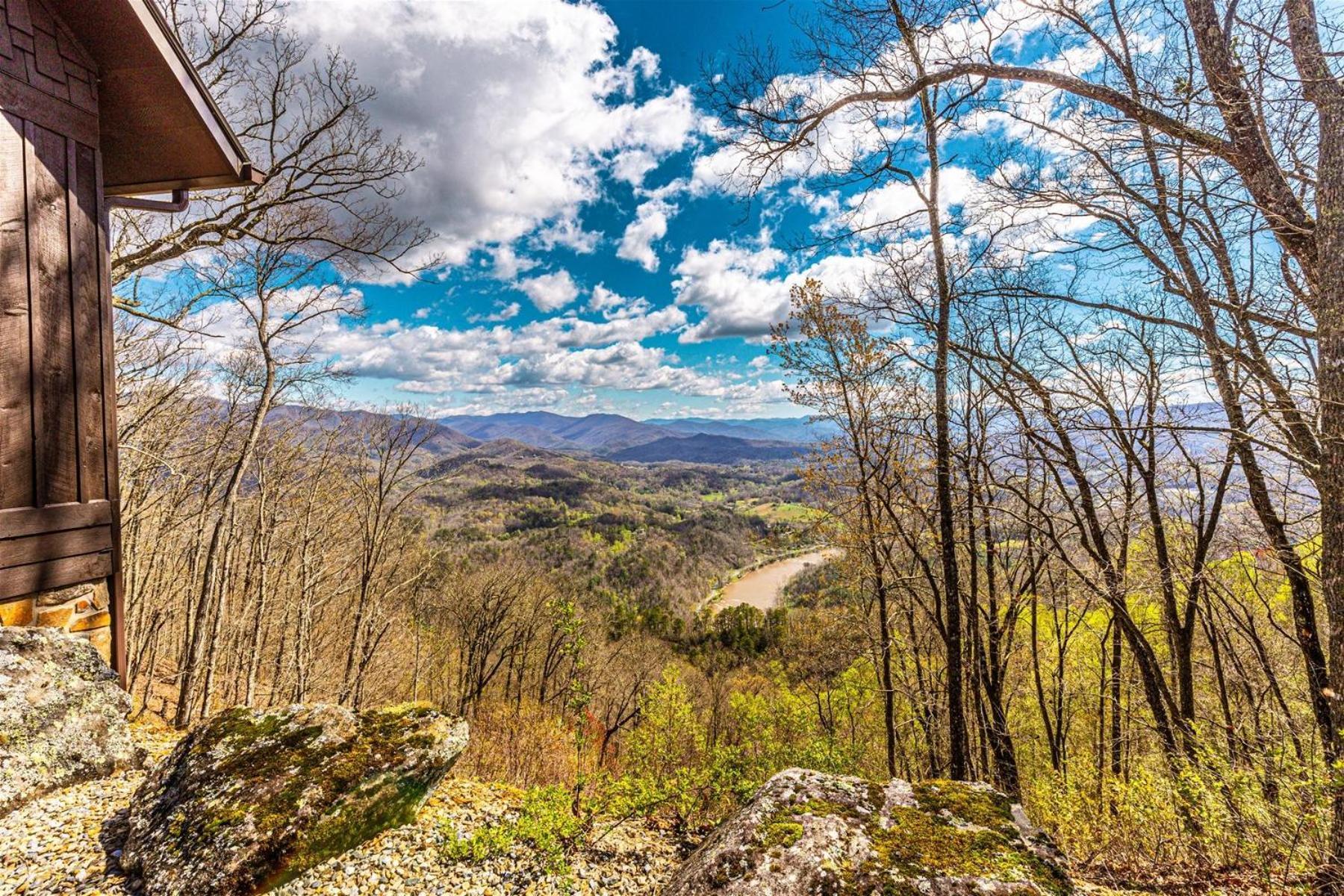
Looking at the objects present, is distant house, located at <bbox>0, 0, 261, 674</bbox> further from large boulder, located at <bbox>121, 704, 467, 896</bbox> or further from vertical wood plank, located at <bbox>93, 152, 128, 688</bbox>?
large boulder, located at <bbox>121, 704, 467, 896</bbox>

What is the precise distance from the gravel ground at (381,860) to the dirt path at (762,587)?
63710mm

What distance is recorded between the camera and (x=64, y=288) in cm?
372

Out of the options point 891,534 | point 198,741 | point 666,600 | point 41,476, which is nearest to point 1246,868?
point 891,534

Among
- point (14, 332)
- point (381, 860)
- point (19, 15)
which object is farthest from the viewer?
point (381, 860)

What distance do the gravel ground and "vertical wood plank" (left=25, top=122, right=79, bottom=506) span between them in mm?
2265

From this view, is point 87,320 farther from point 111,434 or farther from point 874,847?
point 874,847

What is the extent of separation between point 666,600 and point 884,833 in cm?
6571

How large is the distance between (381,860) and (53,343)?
463 centimetres

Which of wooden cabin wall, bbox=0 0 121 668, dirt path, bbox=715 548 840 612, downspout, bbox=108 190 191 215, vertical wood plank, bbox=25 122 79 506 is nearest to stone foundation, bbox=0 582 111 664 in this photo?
wooden cabin wall, bbox=0 0 121 668

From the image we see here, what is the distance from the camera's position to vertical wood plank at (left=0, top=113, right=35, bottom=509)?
11.1ft

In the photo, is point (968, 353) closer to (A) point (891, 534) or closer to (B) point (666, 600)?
(A) point (891, 534)

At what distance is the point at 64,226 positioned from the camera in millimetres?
3736

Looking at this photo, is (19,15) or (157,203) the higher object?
(19,15)

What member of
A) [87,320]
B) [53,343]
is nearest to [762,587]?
[87,320]
